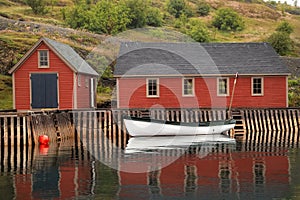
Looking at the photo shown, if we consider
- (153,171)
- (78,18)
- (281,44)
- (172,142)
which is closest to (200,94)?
(172,142)

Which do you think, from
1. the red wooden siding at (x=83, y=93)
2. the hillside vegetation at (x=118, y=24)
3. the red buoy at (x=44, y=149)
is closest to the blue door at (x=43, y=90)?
the red wooden siding at (x=83, y=93)

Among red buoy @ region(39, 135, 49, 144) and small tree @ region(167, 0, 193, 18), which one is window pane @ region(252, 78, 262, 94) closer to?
red buoy @ region(39, 135, 49, 144)

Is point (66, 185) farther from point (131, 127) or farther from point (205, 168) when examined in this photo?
point (131, 127)

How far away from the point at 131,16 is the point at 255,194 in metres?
79.9

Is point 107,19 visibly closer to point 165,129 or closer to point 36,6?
point 36,6

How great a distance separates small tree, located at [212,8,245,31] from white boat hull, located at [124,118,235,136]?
232 feet

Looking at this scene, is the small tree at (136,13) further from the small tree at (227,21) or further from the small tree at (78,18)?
the small tree at (227,21)

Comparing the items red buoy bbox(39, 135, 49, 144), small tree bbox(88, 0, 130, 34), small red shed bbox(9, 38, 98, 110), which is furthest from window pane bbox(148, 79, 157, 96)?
small tree bbox(88, 0, 130, 34)

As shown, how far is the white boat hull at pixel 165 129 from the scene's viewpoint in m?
43.9

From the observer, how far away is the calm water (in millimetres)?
23141

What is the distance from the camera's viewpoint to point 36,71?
47.7 metres

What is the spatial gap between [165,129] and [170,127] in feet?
1.28

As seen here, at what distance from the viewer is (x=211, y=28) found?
115 meters

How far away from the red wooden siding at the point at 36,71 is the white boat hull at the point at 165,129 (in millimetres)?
6236
